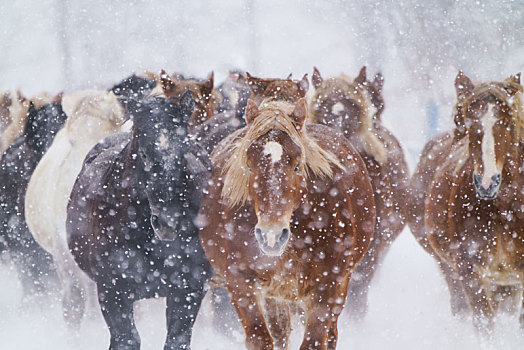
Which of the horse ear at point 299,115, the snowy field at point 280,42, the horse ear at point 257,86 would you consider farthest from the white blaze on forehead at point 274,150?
the snowy field at point 280,42

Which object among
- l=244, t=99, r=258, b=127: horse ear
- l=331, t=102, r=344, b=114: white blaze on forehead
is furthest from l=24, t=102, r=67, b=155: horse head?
l=244, t=99, r=258, b=127: horse ear

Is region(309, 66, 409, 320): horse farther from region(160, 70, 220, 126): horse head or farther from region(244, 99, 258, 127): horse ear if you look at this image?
region(244, 99, 258, 127): horse ear

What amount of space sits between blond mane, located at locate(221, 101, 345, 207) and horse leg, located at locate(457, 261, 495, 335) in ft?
4.14

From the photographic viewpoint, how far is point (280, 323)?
3.60 m

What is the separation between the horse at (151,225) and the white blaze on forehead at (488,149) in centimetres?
157

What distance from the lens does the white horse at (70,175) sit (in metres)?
4.86

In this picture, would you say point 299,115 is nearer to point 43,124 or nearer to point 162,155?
point 162,155

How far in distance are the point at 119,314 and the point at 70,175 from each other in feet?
5.84

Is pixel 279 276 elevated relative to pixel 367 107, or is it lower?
lower

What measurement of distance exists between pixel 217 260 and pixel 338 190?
0.73 metres

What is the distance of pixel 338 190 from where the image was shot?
10.7ft

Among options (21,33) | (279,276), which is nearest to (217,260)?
(279,276)

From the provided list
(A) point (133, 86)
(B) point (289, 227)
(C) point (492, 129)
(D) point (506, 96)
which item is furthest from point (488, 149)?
(A) point (133, 86)

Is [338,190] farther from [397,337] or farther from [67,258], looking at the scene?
[67,258]
